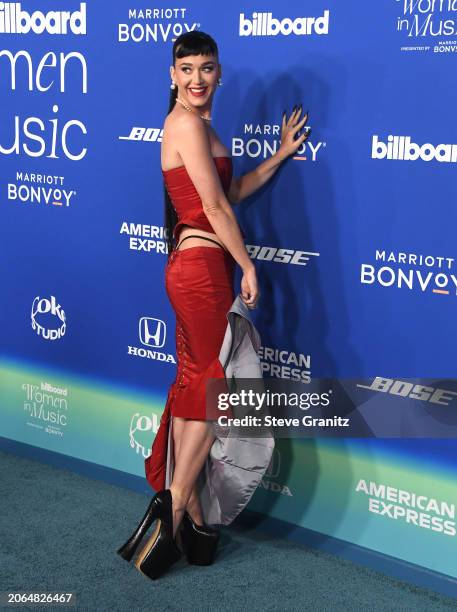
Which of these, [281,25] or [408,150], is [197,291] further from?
[281,25]

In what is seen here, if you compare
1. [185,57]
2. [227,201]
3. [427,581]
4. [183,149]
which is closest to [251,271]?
[227,201]

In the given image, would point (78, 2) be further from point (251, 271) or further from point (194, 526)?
point (194, 526)

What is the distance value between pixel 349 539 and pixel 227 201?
1.25 metres

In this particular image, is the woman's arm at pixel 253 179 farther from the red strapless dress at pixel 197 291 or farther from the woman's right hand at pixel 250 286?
the woman's right hand at pixel 250 286

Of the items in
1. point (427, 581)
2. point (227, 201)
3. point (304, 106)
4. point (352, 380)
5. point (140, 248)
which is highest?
point (304, 106)

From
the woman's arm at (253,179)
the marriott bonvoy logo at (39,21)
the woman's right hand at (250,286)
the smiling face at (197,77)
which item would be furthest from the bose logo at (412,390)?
the marriott bonvoy logo at (39,21)

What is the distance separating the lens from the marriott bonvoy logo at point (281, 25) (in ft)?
9.60

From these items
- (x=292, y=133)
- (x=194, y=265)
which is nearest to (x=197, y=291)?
(x=194, y=265)

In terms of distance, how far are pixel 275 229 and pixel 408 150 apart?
569 mm

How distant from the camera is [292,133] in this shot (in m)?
3.04

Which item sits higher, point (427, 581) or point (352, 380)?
point (352, 380)

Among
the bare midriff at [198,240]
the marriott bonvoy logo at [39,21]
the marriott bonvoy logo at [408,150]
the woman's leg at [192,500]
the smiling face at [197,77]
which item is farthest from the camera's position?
the marriott bonvoy logo at [39,21]

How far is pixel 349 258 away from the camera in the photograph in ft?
9.96

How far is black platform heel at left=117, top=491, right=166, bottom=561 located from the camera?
3111 millimetres
